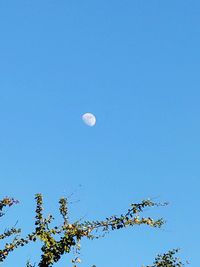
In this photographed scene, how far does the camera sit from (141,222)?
13742mm

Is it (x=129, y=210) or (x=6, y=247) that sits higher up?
(x=129, y=210)

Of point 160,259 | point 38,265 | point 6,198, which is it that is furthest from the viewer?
point 6,198

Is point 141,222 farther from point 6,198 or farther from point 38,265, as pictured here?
point 6,198

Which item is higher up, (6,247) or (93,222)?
(93,222)

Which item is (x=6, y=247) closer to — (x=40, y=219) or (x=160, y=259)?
(x=40, y=219)

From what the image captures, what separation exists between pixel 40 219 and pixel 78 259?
1622mm

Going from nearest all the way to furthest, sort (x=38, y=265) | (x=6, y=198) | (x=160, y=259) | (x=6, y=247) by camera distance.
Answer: (x=38, y=265) → (x=6, y=247) → (x=160, y=259) → (x=6, y=198)

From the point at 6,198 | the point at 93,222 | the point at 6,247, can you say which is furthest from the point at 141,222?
the point at 6,198

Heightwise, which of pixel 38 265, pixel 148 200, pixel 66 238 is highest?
pixel 148 200

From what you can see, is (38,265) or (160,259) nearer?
(38,265)

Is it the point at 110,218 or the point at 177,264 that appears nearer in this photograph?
the point at 110,218

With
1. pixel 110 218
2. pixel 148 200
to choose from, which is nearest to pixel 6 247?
pixel 110 218

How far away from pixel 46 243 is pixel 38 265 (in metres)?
0.66

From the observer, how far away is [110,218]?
13.8 m
